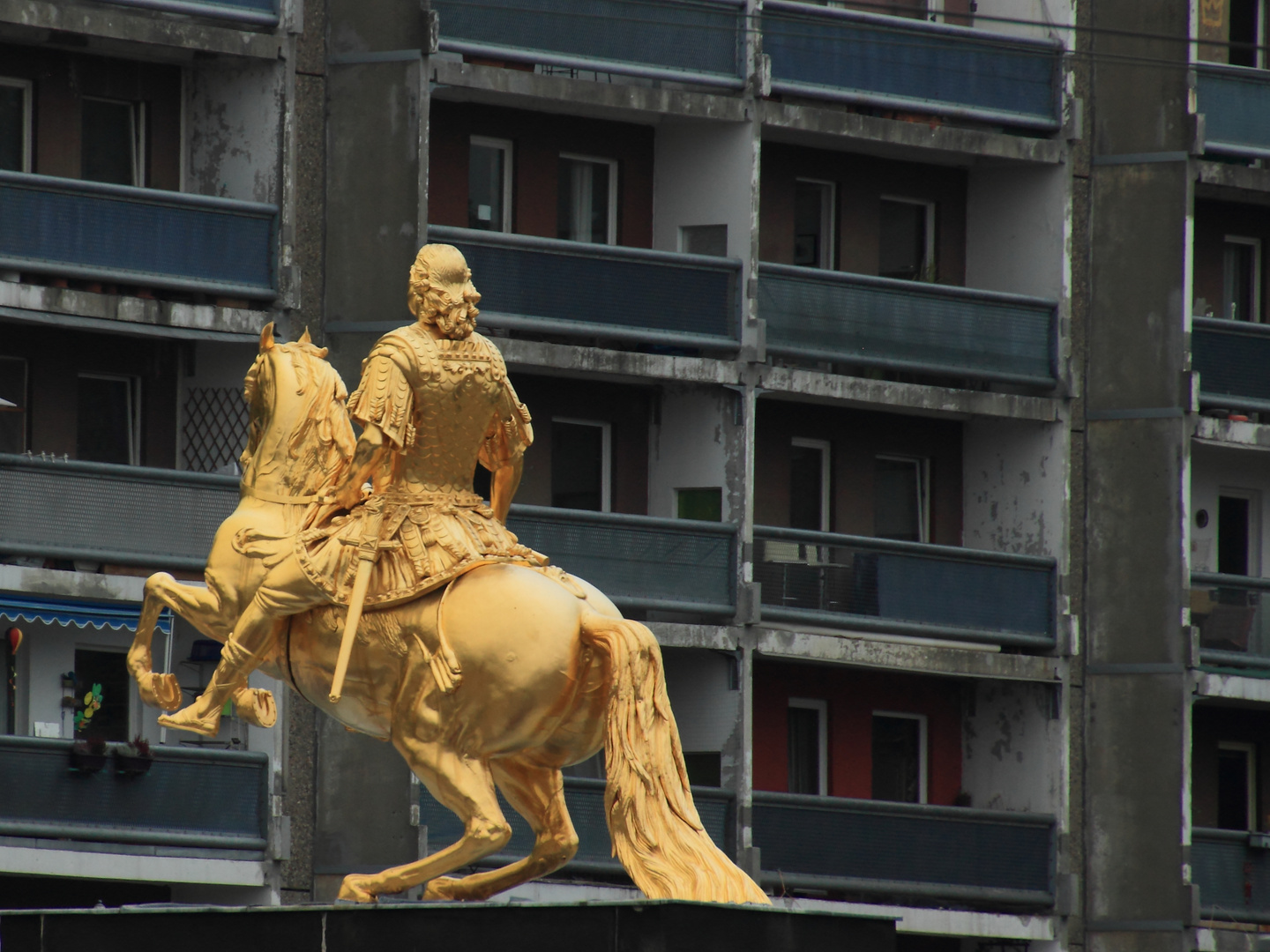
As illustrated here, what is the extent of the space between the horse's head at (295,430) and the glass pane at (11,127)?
16.9m

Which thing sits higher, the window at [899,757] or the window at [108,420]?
the window at [108,420]

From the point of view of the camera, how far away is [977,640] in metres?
40.2

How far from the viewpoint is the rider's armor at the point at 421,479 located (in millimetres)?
19047

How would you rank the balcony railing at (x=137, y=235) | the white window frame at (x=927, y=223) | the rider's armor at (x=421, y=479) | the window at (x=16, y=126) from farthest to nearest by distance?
the white window frame at (x=927, y=223)
the window at (x=16, y=126)
the balcony railing at (x=137, y=235)
the rider's armor at (x=421, y=479)

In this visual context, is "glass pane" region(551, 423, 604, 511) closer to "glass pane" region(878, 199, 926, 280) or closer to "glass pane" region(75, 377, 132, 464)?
"glass pane" region(878, 199, 926, 280)

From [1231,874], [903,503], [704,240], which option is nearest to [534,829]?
[704,240]

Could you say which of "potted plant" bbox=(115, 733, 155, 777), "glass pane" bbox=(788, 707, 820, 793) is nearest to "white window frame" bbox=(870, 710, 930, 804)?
"glass pane" bbox=(788, 707, 820, 793)

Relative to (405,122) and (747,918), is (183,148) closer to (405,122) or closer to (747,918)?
(405,122)

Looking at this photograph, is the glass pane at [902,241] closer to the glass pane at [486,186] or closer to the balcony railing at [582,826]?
the glass pane at [486,186]

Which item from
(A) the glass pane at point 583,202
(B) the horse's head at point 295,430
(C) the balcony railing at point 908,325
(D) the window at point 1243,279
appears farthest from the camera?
(D) the window at point 1243,279

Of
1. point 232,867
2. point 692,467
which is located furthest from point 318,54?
point 232,867

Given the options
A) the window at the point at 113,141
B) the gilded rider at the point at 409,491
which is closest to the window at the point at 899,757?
the window at the point at 113,141

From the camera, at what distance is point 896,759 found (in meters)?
41.6

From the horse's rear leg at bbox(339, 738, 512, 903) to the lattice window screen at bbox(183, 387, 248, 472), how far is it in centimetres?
1770
